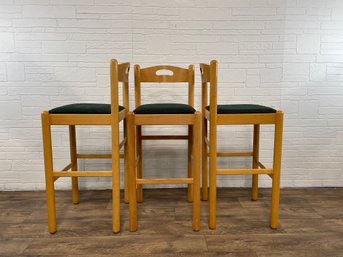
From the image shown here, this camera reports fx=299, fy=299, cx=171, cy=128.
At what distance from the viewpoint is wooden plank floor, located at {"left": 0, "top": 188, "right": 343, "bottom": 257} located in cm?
166

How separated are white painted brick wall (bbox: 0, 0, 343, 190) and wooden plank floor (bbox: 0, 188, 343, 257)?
1.26 feet

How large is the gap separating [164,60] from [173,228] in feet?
4.41

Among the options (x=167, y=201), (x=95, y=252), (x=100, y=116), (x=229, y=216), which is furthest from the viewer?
(x=167, y=201)

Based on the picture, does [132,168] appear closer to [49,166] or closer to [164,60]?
[49,166]

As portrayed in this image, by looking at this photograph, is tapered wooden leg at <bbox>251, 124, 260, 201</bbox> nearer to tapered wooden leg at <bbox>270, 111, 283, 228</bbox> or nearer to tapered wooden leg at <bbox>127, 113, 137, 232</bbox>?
tapered wooden leg at <bbox>270, 111, 283, 228</bbox>

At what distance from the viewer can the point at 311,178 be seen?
8.83ft

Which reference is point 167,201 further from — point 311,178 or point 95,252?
point 311,178

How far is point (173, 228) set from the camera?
75.3 inches

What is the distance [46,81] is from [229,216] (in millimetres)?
1797

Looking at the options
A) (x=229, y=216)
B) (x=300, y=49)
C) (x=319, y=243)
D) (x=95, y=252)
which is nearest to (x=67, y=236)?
(x=95, y=252)

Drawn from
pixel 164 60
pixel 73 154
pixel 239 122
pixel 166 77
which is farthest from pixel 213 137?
pixel 73 154

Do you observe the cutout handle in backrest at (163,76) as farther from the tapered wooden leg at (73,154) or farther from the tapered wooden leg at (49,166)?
the tapered wooden leg at (49,166)

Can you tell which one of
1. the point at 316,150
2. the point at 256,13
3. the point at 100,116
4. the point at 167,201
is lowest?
the point at 167,201

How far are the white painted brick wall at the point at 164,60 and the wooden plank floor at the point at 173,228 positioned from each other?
1.26 ft
